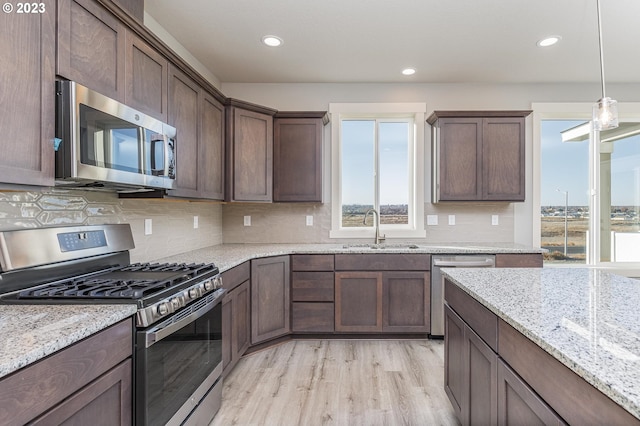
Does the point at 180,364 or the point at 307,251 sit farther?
the point at 307,251

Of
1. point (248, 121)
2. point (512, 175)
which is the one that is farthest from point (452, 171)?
point (248, 121)

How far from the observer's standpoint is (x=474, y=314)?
4.97 ft

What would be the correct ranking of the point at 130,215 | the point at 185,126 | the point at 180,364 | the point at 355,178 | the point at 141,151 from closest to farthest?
the point at 180,364 < the point at 141,151 < the point at 130,215 < the point at 185,126 < the point at 355,178

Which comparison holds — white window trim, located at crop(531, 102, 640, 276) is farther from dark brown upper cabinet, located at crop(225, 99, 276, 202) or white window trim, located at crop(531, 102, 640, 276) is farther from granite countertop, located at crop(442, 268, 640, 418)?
dark brown upper cabinet, located at crop(225, 99, 276, 202)

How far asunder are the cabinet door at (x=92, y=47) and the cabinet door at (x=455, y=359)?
6.97ft

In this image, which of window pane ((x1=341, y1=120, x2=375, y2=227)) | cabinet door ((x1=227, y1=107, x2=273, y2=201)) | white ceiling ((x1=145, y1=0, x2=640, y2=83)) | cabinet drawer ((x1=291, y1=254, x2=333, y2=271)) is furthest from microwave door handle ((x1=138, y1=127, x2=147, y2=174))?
window pane ((x1=341, y1=120, x2=375, y2=227))

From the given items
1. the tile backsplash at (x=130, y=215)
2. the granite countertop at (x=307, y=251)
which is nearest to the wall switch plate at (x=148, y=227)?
the tile backsplash at (x=130, y=215)

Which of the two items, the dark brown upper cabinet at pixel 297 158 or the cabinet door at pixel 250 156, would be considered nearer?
the cabinet door at pixel 250 156

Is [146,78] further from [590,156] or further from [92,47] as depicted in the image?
[590,156]

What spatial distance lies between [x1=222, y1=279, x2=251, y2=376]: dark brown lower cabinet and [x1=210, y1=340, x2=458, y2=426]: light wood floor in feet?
0.58

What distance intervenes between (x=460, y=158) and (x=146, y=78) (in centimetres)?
292

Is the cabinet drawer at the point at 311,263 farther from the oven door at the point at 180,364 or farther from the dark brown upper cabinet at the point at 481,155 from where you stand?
the dark brown upper cabinet at the point at 481,155

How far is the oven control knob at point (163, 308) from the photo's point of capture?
1360 millimetres

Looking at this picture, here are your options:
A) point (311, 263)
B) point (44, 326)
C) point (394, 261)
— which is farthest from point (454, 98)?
point (44, 326)
